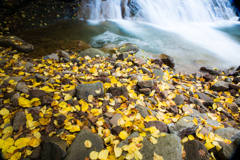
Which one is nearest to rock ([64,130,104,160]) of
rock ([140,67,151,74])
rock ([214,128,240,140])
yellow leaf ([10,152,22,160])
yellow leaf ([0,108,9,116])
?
yellow leaf ([10,152,22,160])

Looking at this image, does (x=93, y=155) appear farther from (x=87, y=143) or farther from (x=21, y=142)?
(x=21, y=142)

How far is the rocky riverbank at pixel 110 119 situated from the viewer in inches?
56.1

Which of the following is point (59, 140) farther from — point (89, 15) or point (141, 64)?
point (89, 15)

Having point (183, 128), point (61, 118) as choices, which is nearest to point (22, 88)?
point (61, 118)

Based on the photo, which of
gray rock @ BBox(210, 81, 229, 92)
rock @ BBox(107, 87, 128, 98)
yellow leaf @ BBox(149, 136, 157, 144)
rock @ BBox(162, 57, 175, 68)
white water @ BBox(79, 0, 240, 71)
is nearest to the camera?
yellow leaf @ BBox(149, 136, 157, 144)

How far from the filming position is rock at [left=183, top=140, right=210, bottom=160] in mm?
1443

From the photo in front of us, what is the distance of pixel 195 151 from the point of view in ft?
4.88

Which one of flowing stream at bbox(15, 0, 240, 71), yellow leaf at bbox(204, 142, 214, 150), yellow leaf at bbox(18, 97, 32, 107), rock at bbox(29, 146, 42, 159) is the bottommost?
rock at bbox(29, 146, 42, 159)

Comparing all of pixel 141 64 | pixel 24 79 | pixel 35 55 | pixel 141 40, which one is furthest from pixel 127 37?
pixel 24 79

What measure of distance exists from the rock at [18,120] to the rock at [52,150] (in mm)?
566

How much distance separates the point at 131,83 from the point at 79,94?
1.27 meters

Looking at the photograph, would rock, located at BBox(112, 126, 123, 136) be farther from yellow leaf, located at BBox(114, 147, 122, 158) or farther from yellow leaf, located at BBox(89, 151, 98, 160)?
yellow leaf, located at BBox(89, 151, 98, 160)

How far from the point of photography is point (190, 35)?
877 cm

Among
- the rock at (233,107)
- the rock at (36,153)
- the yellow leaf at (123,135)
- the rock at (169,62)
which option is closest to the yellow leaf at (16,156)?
the rock at (36,153)
